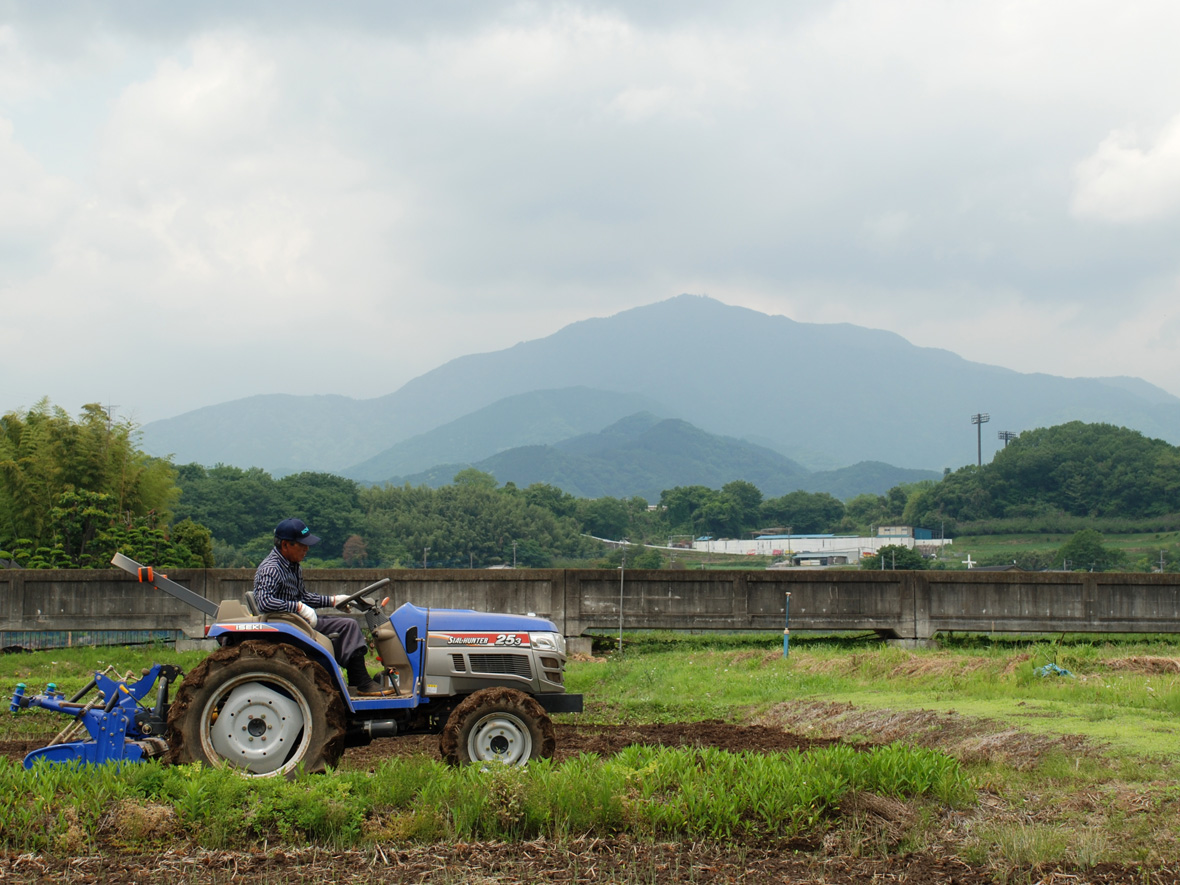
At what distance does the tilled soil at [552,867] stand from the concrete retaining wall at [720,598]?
14001mm

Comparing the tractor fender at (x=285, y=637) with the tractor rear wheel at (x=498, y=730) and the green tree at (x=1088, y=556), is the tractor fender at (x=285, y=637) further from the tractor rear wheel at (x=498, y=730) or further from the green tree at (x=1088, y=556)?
the green tree at (x=1088, y=556)

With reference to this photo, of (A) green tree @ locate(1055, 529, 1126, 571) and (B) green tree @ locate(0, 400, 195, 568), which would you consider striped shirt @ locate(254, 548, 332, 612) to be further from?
(A) green tree @ locate(1055, 529, 1126, 571)

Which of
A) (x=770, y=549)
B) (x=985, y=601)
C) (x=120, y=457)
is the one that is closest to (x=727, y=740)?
(x=985, y=601)

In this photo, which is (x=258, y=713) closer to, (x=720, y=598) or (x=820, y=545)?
(x=720, y=598)

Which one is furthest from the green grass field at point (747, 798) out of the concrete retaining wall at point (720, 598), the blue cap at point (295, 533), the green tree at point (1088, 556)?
the green tree at point (1088, 556)

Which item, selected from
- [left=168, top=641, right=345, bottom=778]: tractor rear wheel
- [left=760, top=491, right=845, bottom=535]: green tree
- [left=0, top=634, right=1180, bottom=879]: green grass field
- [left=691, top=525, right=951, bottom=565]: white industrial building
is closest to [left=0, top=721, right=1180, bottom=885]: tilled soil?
[left=0, top=634, right=1180, bottom=879]: green grass field

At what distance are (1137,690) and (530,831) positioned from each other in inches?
342

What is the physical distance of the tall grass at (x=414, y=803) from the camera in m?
6.23

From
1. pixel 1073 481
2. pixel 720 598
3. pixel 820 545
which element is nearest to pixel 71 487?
pixel 720 598


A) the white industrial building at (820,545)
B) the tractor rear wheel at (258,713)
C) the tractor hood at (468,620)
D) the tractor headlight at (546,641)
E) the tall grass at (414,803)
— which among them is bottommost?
the white industrial building at (820,545)

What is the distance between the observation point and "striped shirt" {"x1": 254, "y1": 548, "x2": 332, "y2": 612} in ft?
25.6

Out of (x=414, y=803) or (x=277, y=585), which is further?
(x=277, y=585)

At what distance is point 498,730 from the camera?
7.92 meters

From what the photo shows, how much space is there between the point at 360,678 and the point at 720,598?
13.4 m
